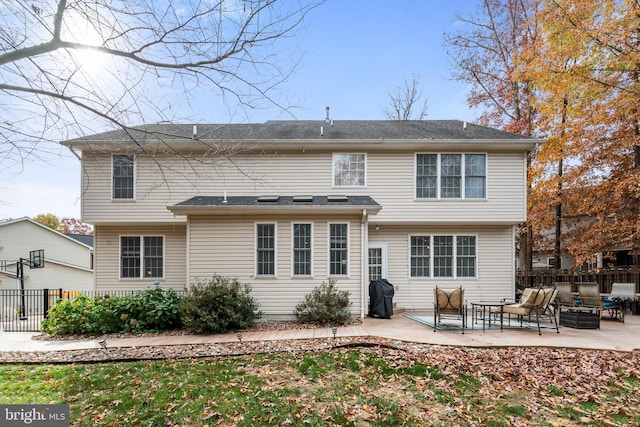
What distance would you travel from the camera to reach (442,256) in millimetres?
12281

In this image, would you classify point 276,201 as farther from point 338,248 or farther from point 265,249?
point 338,248

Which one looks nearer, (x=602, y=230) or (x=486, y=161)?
(x=486, y=161)

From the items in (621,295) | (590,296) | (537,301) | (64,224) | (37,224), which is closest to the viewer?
(537,301)

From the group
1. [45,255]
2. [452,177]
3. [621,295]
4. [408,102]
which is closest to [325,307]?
[452,177]

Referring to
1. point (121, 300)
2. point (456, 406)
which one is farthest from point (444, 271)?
point (121, 300)

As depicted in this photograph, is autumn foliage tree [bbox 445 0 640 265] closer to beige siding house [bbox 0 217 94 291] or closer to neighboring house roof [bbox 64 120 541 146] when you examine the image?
neighboring house roof [bbox 64 120 541 146]

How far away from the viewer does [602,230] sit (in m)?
13.0

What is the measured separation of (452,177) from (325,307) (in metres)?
6.68

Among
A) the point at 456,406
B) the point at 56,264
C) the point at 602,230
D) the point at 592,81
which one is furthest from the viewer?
the point at 56,264

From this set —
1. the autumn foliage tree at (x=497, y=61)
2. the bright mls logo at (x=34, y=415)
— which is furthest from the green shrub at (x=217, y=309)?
the autumn foliage tree at (x=497, y=61)

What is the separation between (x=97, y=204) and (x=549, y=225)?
19401 mm

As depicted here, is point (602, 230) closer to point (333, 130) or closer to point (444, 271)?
point (444, 271)

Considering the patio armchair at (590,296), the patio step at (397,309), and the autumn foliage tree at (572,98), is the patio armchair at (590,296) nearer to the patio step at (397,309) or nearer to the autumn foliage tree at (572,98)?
the autumn foliage tree at (572,98)

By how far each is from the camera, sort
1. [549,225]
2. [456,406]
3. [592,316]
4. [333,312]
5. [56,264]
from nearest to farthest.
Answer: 1. [456,406]
2. [592,316]
3. [333,312]
4. [549,225]
5. [56,264]
